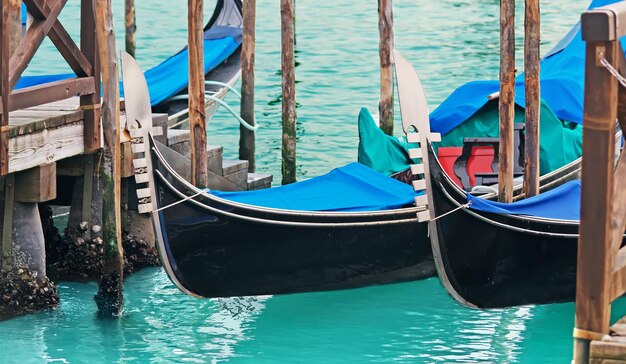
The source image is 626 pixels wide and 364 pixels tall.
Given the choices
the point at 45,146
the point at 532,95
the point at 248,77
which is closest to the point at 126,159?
the point at 45,146

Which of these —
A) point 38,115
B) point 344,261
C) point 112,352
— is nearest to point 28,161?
point 38,115

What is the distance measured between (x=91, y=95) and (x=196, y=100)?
0.65m

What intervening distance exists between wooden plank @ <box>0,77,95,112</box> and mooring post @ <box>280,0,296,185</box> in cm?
181

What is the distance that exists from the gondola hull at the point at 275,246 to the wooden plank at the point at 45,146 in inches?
27.3

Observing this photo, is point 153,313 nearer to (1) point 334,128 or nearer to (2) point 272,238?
(2) point 272,238

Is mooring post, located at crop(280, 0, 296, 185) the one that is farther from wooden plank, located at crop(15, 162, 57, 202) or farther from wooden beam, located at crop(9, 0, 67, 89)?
wooden plank, located at crop(15, 162, 57, 202)

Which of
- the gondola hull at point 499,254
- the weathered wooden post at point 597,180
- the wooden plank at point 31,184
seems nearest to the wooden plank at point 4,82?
the wooden plank at point 31,184

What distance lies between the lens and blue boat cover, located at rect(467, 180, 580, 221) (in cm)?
692

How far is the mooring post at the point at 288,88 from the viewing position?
8.81 meters

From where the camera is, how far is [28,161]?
6.87m

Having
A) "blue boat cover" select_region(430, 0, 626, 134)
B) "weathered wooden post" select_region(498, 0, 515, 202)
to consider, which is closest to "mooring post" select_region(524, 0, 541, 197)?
"weathered wooden post" select_region(498, 0, 515, 202)

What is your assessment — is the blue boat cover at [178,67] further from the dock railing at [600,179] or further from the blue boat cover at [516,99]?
the dock railing at [600,179]

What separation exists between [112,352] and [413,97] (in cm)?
213

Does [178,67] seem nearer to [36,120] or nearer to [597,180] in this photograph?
[36,120]
